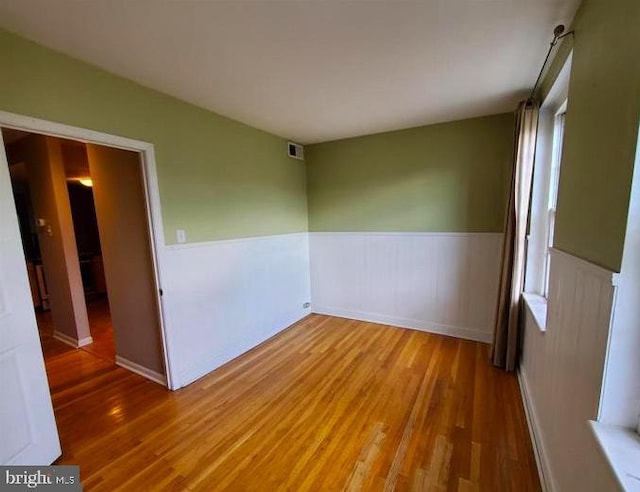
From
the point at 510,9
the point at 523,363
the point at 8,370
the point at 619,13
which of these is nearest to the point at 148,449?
the point at 8,370

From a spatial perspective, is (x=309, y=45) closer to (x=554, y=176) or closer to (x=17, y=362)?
(x=554, y=176)

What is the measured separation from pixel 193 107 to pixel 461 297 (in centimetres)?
328

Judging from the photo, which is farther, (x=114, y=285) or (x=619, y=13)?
(x=114, y=285)

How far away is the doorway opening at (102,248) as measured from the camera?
234 cm

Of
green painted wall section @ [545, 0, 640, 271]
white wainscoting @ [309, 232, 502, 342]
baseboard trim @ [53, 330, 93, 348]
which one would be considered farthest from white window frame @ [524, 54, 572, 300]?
baseboard trim @ [53, 330, 93, 348]

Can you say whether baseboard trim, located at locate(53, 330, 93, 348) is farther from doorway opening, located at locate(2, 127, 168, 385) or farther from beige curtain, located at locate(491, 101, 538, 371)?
beige curtain, located at locate(491, 101, 538, 371)

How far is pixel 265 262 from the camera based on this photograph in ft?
10.7

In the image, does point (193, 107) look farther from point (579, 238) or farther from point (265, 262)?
point (579, 238)

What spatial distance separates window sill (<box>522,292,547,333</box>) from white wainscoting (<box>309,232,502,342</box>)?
2.17ft

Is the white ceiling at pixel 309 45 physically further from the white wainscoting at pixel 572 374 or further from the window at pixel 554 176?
the white wainscoting at pixel 572 374

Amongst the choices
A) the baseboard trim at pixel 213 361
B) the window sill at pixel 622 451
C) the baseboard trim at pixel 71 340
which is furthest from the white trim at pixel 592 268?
the baseboard trim at pixel 71 340

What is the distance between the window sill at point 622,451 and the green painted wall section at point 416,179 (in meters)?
2.29

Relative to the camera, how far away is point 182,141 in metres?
2.32

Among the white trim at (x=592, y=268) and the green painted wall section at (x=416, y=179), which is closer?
the white trim at (x=592, y=268)
